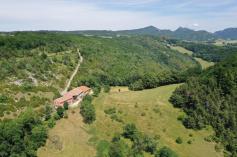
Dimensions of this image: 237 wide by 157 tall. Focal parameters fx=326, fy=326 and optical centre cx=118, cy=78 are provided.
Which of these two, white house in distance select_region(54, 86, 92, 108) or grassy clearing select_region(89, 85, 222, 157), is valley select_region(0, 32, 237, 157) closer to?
grassy clearing select_region(89, 85, 222, 157)

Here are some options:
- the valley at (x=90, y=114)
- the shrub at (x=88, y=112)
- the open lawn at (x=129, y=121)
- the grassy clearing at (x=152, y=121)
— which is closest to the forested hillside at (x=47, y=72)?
the valley at (x=90, y=114)

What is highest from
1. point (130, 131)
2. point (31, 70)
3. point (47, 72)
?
point (31, 70)

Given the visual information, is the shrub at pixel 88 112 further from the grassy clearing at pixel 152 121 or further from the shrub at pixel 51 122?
the shrub at pixel 51 122

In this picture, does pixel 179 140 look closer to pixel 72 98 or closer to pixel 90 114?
pixel 90 114

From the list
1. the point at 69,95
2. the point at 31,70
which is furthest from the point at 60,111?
the point at 31,70

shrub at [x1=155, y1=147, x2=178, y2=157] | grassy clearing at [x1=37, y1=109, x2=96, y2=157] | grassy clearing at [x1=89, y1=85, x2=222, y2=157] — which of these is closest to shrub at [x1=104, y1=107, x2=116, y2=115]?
grassy clearing at [x1=89, y1=85, x2=222, y2=157]

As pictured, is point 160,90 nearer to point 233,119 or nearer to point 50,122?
point 233,119
